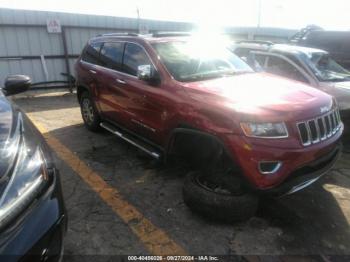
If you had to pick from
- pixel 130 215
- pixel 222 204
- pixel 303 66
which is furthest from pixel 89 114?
pixel 303 66

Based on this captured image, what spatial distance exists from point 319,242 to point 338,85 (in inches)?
137

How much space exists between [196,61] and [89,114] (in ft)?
8.99

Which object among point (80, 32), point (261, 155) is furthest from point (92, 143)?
point (80, 32)

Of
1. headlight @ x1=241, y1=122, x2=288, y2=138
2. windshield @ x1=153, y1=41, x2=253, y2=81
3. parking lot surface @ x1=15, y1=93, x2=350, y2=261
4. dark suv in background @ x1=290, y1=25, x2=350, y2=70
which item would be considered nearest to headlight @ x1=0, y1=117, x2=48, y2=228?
parking lot surface @ x1=15, y1=93, x2=350, y2=261

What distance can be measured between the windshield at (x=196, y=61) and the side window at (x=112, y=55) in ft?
2.90

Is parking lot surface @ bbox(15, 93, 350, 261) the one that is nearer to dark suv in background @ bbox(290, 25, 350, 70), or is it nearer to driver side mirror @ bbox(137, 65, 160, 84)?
driver side mirror @ bbox(137, 65, 160, 84)

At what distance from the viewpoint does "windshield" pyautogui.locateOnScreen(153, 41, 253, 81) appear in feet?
13.5

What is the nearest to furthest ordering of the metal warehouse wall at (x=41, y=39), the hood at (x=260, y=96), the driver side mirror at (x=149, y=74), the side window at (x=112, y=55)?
the hood at (x=260, y=96)
the driver side mirror at (x=149, y=74)
the side window at (x=112, y=55)
the metal warehouse wall at (x=41, y=39)

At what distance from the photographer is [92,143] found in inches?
228

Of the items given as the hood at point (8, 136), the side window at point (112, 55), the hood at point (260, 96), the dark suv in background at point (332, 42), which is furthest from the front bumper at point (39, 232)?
the dark suv in background at point (332, 42)

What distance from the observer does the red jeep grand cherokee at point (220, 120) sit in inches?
121

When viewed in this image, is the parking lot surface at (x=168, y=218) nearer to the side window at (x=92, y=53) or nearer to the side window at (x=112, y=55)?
the side window at (x=112, y=55)

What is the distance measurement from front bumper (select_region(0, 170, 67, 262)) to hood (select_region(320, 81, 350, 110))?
4748mm

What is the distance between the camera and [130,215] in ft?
11.6
